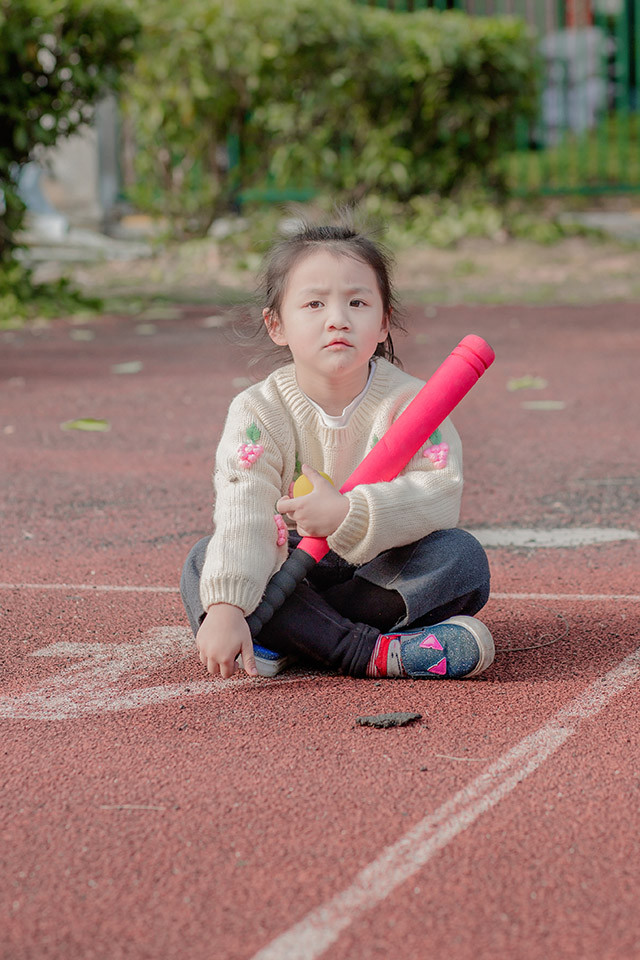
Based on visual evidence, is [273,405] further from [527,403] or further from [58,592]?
[527,403]

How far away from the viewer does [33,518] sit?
3.99 meters

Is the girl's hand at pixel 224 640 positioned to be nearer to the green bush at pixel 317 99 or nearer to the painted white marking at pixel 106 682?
the painted white marking at pixel 106 682

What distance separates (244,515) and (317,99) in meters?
9.47

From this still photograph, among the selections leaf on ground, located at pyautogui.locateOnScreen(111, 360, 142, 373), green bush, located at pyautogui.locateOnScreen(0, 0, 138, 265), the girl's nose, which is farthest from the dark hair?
green bush, located at pyautogui.locateOnScreen(0, 0, 138, 265)

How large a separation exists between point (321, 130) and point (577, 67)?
4.19 m

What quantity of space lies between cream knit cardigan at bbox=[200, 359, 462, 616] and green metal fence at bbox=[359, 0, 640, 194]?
10.8m

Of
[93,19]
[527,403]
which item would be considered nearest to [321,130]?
[93,19]

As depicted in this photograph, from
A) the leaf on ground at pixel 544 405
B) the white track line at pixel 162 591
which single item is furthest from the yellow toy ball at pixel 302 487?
the leaf on ground at pixel 544 405

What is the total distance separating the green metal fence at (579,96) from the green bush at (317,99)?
90 cm

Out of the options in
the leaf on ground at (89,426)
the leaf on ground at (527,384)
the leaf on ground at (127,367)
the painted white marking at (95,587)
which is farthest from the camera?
the leaf on ground at (127,367)

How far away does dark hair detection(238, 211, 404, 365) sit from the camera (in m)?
2.68

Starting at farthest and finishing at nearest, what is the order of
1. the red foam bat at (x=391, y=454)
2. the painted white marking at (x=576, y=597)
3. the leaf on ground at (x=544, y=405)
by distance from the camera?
the leaf on ground at (x=544, y=405) < the painted white marking at (x=576, y=597) < the red foam bat at (x=391, y=454)

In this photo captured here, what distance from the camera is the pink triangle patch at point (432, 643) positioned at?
259cm

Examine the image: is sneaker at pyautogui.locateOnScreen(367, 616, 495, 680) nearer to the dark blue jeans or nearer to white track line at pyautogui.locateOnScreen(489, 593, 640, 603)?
the dark blue jeans
